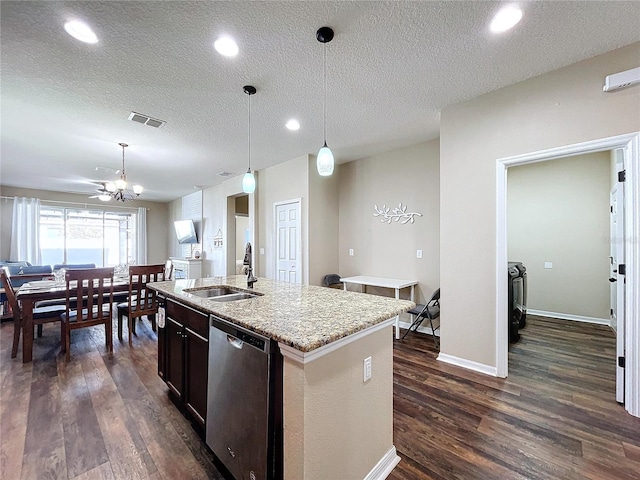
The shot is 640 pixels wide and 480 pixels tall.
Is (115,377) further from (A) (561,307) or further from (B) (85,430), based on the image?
(A) (561,307)

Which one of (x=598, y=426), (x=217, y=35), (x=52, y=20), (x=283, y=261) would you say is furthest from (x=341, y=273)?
(x=52, y=20)

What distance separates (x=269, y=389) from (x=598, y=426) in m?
2.36

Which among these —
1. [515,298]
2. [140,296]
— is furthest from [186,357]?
[515,298]

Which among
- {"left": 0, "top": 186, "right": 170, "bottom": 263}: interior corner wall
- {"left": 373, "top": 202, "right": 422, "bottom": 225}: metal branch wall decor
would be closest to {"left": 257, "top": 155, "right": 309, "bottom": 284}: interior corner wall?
{"left": 373, "top": 202, "right": 422, "bottom": 225}: metal branch wall decor

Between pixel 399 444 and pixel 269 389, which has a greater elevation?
pixel 269 389

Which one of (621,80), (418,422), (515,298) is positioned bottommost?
(418,422)

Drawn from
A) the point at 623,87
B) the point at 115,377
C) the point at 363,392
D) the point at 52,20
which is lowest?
the point at 115,377

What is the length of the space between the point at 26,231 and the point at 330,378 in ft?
29.2

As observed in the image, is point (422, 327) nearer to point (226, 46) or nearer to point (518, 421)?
point (518, 421)

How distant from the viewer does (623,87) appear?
82.5 inches

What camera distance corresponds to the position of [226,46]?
2.04 meters

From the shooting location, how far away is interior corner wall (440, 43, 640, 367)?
219cm

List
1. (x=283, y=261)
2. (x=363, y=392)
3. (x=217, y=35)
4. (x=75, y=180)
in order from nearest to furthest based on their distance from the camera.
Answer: (x=363, y=392) < (x=217, y=35) < (x=283, y=261) < (x=75, y=180)

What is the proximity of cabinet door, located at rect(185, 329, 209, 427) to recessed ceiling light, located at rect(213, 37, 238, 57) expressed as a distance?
207 centimetres
